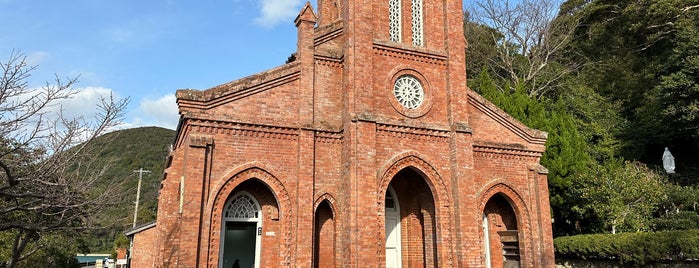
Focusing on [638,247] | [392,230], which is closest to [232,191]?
[392,230]

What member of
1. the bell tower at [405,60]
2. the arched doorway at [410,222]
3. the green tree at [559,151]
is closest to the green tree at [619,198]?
the green tree at [559,151]

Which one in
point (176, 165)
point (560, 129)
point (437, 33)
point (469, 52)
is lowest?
point (176, 165)

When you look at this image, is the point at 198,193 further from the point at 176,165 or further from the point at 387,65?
the point at 387,65

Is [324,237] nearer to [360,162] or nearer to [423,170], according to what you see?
[360,162]

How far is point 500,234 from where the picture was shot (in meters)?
15.8

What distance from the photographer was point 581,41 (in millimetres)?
34781

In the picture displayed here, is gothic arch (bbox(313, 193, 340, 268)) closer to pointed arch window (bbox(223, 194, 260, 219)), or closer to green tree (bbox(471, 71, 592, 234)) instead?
pointed arch window (bbox(223, 194, 260, 219))

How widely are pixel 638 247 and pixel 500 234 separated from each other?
4.23 meters

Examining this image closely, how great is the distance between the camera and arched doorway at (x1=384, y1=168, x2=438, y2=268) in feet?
48.0

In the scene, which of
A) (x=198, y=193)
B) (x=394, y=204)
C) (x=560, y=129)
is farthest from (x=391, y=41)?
(x=560, y=129)

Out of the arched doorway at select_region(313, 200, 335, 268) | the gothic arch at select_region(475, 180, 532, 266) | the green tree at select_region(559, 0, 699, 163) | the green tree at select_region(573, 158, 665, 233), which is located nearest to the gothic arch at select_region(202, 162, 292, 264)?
the arched doorway at select_region(313, 200, 335, 268)

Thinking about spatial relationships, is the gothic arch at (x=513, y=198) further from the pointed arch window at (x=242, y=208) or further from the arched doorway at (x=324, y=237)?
the pointed arch window at (x=242, y=208)

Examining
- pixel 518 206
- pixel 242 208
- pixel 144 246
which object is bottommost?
pixel 144 246

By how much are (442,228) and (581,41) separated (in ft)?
87.8
